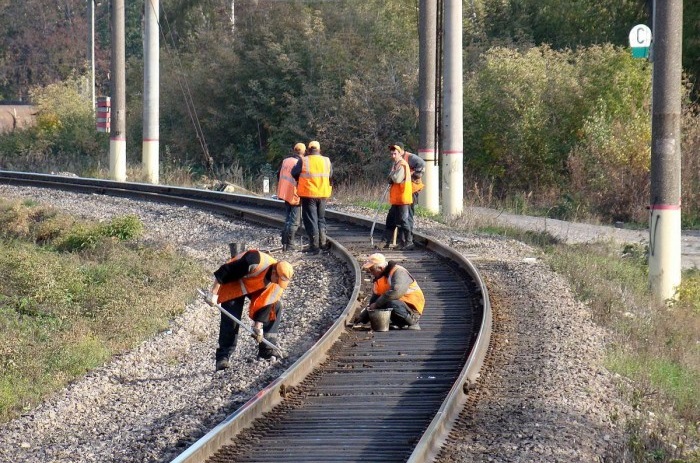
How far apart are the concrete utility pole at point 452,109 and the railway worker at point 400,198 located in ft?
19.4

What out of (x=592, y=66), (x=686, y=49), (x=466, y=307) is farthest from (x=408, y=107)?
(x=466, y=307)

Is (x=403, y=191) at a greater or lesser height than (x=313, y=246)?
greater

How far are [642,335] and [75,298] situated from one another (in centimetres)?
792

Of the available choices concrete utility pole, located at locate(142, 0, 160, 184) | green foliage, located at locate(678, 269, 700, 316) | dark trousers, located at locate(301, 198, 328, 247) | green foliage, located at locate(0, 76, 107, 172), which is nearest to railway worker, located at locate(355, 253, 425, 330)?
dark trousers, located at locate(301, 198, 328, 247)

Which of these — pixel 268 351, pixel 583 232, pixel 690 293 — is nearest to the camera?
pixel 268 351

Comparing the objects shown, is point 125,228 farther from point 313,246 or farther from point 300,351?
point 300,351

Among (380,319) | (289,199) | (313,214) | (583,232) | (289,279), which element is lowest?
(380,319)

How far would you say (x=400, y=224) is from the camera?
17.7 metres

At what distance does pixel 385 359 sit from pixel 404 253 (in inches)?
261

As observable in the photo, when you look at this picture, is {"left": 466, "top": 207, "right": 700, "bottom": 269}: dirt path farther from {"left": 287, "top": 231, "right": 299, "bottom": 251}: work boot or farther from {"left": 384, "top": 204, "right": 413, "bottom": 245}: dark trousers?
{"left": 287, "top": 231, "right": 299, "bottom": 251}: work boot

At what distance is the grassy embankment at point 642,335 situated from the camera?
8.67 metres

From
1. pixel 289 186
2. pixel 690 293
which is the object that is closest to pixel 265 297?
pixel 289 186

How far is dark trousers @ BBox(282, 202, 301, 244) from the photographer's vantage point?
18.1 metres

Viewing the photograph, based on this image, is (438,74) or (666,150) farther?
(438,74)
